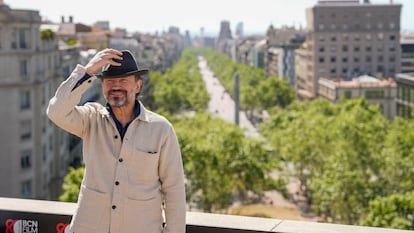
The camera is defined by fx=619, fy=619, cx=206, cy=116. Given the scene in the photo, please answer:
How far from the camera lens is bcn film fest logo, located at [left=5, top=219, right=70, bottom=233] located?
643cm

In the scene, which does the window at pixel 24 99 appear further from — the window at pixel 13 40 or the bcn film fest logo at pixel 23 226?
the bcn film fest logo at pixel 23 226

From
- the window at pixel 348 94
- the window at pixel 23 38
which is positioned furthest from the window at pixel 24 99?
the window at pixel 348 94

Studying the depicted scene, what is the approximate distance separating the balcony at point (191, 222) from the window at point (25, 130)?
34.8 metres

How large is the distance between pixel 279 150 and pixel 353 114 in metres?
7.92

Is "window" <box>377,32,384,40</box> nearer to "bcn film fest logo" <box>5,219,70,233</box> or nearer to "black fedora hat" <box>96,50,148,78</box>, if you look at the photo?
"bcn film fest logo" <box>5,219,70,233</box>

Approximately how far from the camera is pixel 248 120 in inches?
4136

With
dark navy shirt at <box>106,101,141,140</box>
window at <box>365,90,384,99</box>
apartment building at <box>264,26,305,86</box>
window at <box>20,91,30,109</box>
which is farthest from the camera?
apartment building at <box>264,26,305,86</box>

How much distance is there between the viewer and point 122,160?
5.29 m

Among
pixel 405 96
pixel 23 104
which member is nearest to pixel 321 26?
pixel 405 96

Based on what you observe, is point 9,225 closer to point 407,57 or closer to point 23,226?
point 23,226

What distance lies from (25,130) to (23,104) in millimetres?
1723

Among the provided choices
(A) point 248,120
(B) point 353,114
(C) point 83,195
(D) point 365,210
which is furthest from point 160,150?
(A) point 248,120

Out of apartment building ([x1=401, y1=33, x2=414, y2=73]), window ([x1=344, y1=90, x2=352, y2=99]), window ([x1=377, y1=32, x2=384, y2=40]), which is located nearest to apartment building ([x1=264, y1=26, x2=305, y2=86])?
window ([x1=377, y1=32, x2=384, y2=40])

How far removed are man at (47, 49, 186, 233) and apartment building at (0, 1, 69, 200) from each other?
3447 centimetres
